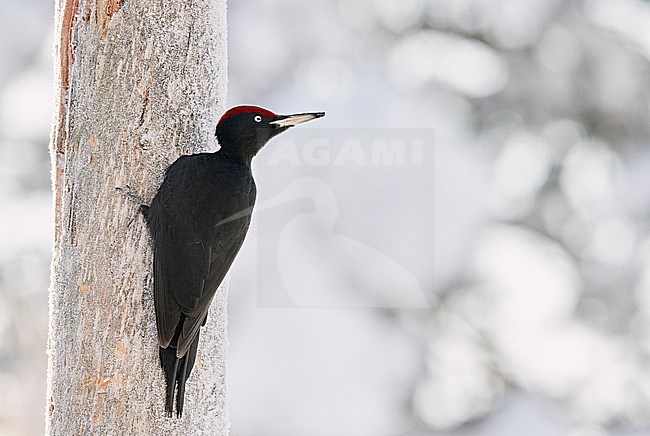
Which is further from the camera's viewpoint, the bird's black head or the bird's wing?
the bird's black head

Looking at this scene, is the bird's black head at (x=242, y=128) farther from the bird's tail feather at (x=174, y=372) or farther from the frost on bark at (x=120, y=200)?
the bird's tail feather at (x=174, y=372)

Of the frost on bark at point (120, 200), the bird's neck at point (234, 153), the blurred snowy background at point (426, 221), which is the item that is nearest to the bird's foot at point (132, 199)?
the frost on bark at point (120, 200)

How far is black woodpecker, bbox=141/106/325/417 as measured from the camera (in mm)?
963

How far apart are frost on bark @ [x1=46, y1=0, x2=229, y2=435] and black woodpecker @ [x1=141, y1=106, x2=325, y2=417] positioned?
3 cm

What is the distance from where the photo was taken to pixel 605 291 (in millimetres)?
2424

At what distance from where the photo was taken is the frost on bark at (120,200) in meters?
0.98

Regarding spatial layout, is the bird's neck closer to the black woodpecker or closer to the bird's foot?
the black woodpecker

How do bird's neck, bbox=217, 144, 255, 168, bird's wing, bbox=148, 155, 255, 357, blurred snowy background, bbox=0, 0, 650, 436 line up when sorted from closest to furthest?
bird's wing, bbox=148, 155, 255, 357, bird's neck, bbox=217, 144, 255, 168, blurred snowy background, bbox=0, 0, 650, 436

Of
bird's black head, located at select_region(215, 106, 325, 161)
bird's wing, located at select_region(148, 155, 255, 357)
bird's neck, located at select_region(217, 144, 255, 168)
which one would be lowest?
bird's wing, located at select_region(148, 155, 255, 357)

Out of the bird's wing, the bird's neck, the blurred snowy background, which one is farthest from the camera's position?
the blurred snowy background

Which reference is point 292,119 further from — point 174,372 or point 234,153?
point 174,372

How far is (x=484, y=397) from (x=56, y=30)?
191 cm

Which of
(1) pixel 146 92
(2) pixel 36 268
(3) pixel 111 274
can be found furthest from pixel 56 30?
(2) pixel 36 268

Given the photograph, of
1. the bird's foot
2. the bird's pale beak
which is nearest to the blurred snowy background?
the bird's pale beak
